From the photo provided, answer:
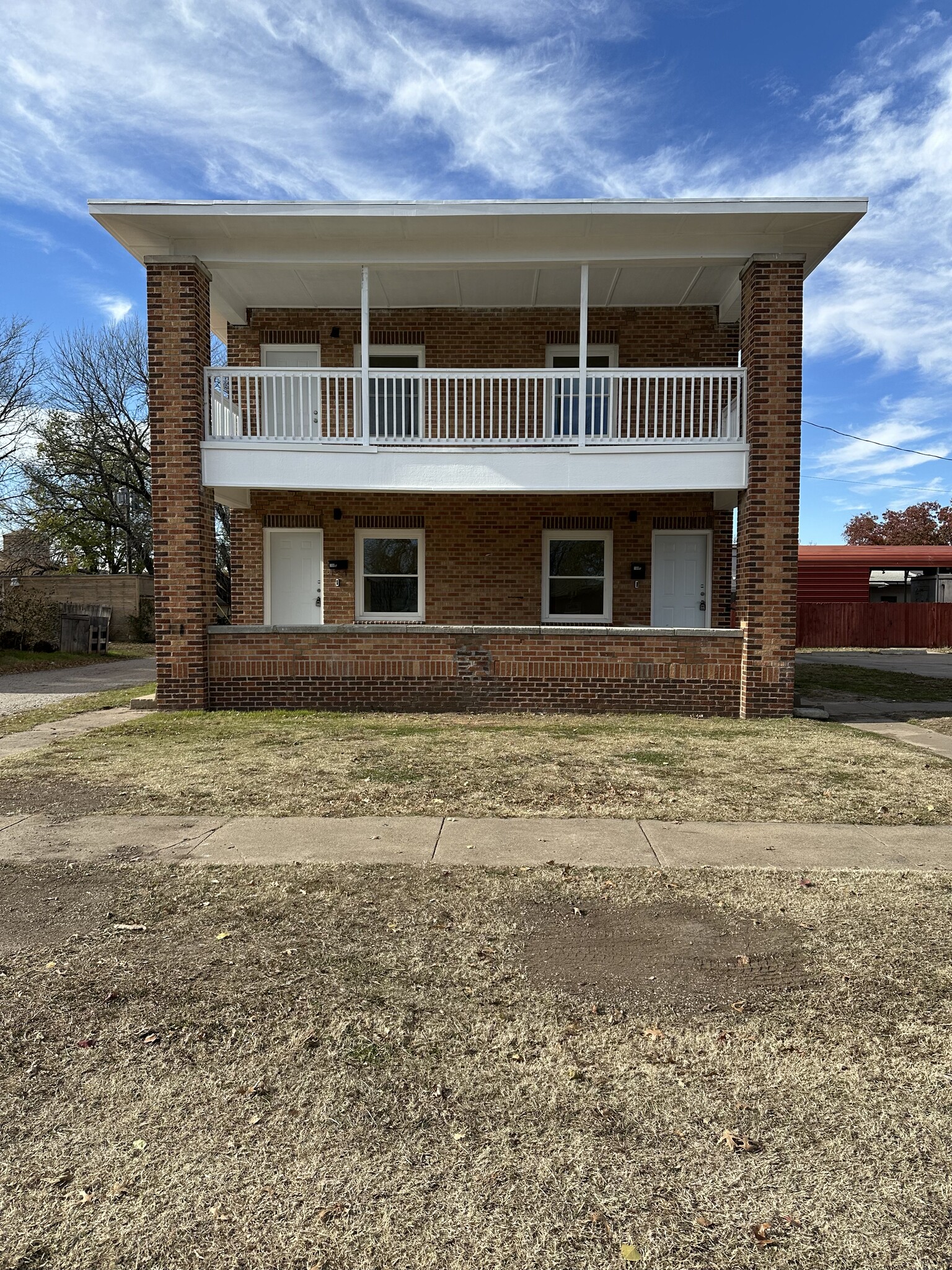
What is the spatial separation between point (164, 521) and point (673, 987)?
8.68 metres

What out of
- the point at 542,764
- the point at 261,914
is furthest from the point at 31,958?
the point at 542,764

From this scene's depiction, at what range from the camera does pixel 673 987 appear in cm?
307

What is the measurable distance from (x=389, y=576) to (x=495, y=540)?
1804 mm

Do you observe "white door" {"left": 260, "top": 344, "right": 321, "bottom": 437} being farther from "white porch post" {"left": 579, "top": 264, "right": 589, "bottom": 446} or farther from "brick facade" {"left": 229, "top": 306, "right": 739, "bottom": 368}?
"white porch post" {"left": 579, "top": 264, "right": 589, "bottom": 446}

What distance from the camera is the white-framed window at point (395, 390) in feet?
35.5

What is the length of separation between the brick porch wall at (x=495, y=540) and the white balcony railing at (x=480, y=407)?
1.13m

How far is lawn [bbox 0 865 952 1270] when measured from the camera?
1.87 metres

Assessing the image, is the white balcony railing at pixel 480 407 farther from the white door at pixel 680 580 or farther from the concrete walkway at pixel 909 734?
the concrete walkway at pixel 909 734

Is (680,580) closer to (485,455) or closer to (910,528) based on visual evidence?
(485,455)

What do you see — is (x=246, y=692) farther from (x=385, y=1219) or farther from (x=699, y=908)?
(x=385, y=1219)

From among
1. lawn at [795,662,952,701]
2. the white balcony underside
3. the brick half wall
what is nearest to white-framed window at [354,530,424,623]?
the white balcony underside

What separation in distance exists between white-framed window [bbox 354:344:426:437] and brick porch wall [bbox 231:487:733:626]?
1.19 metres

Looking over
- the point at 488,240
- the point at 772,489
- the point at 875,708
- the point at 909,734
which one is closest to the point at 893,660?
the point at 875,708

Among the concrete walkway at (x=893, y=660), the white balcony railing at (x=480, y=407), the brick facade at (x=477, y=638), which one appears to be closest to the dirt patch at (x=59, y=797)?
the brick facade at (x=477, y=638)
